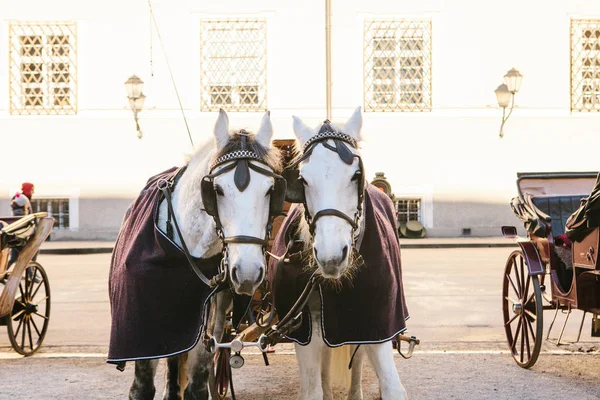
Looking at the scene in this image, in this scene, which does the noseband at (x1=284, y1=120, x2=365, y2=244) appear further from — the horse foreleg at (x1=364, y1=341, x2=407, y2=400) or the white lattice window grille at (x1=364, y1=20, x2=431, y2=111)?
the white lattice window grille at (x1=364, y1=20, x2=431, y2=111)

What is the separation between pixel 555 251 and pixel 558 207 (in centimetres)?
58

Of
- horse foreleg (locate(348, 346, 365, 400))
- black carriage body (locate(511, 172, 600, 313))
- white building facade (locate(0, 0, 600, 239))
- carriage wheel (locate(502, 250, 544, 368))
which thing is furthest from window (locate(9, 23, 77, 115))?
horse foreleg (locate(348, 346, 365, 400))

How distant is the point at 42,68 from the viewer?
20.5 meters

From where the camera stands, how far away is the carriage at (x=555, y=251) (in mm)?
6199

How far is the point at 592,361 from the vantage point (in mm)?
7082

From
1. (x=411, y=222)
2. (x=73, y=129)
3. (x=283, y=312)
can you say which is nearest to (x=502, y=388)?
(x=283, y=312)

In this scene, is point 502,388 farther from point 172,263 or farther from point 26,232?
point 26,232

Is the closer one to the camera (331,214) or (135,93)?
(331,214)

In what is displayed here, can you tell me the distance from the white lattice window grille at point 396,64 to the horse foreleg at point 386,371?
16.9 m

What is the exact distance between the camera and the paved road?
20.1 ft

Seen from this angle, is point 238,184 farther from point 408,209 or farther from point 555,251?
point 408,209

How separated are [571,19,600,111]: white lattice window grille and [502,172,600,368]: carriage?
45.7ft

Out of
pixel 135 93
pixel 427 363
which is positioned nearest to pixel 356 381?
pixel 427 363

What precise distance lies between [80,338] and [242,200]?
5.35 meters
